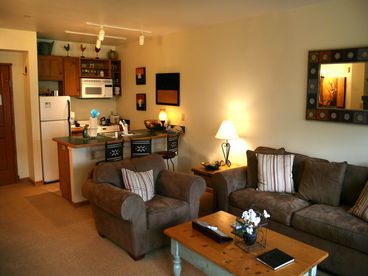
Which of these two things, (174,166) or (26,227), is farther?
(174,166)

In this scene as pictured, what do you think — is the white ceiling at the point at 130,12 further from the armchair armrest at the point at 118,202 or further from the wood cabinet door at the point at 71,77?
the armchair armrest at the point at 118,202

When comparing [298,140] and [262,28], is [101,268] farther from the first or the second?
[262,28]

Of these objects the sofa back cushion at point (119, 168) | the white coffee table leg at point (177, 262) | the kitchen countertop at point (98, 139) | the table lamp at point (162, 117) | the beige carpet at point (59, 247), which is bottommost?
the beige carpet at point (59, 247)

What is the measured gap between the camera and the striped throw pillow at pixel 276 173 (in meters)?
3.84

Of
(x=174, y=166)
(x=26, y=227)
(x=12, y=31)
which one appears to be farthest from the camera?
(x=174, y=166)

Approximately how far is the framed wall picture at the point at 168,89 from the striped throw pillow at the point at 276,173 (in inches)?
96.2

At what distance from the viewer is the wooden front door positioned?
19.1ft

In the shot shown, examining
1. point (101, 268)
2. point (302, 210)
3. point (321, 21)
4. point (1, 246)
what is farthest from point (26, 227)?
point (321, 21)

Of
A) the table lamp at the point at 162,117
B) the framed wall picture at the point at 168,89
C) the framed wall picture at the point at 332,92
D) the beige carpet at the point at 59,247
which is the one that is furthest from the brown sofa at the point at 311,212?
the table lamp at the point at 162,117

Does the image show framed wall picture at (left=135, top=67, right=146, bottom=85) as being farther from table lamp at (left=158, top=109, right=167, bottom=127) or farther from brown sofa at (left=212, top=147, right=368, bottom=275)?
brown sofa at (left=212, top=147, right=368, bottom=275)

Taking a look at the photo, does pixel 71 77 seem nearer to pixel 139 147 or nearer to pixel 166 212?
pixel 139 147

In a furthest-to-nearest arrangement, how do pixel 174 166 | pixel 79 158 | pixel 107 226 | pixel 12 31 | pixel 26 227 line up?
pixel 174 166 → pixel 12 31 → pixel 79 158 → pixel 26 227 → pixel 107 226

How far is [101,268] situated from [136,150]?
2.04 m

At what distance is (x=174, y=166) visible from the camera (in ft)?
19.7
